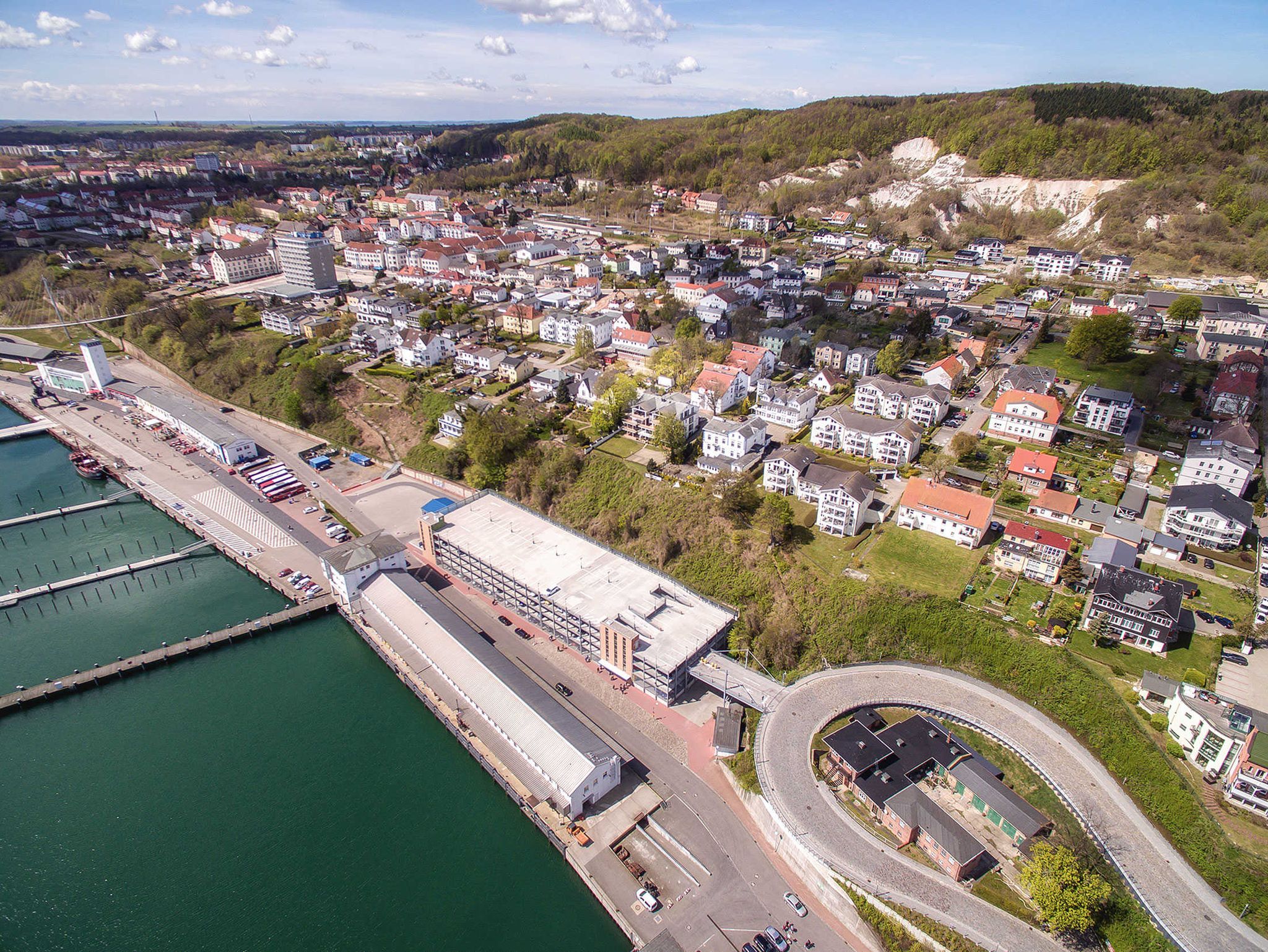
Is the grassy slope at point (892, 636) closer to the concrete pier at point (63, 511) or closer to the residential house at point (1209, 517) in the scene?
the residential house at point (1209, 517)

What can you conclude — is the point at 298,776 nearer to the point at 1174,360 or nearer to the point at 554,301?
the point at 554,301

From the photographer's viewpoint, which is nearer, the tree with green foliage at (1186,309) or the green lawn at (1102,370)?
the green lawn at (1102,370)

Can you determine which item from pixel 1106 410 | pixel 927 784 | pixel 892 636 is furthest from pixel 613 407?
pixel 1106 410

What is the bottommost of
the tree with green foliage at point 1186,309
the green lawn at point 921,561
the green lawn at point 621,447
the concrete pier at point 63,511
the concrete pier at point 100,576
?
the concrete pier at point 100,576

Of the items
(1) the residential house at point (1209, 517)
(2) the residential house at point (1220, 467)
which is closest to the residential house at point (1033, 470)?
(1) the residential house at point (1209, 517)

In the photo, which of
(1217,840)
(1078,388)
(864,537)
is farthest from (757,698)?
(1078,388)
